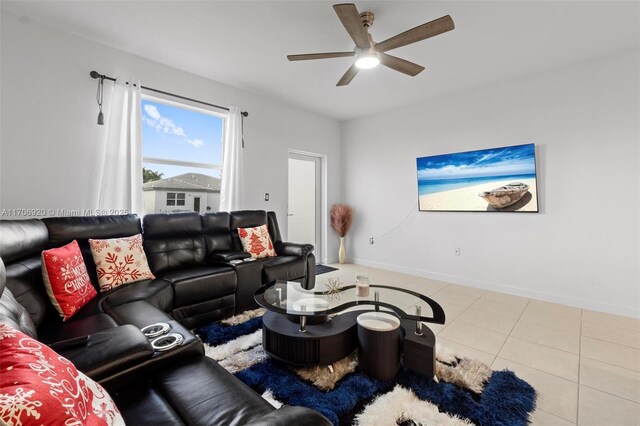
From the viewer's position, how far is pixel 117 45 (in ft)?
9.21

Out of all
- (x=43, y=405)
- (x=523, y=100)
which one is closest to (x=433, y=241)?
(x=523, y=100)

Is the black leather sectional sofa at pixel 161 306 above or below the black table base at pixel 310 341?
above

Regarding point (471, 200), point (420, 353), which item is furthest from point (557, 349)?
point (471, 200)

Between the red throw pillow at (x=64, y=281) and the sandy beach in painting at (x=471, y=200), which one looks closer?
the red throw pillow at (x=64, y=281)

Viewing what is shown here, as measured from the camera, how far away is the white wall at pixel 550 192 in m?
2.88

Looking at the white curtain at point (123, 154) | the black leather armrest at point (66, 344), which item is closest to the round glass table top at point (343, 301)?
the black leather armrest at point (66, 344)

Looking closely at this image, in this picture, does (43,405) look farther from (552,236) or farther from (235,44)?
(552,236)

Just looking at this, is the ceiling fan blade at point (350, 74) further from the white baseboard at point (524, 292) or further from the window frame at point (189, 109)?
the white baseboard at point (524, 292)

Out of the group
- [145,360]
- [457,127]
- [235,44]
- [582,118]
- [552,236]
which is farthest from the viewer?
[457,127]

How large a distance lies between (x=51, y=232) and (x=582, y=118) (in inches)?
205

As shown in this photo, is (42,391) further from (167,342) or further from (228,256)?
(228,256)

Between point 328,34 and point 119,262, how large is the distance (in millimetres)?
2701

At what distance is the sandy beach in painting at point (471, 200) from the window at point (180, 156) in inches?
124

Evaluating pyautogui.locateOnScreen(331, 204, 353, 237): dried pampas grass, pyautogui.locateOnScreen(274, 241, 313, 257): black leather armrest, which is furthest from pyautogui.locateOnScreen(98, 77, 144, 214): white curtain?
pyautogui.locateOnScreen(331, 204, 353, 237): dried pampas grass
